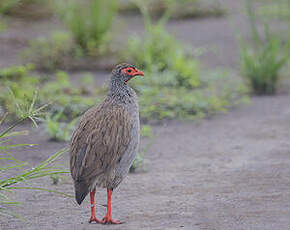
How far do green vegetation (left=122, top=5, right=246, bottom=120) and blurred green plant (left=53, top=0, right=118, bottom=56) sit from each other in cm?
59

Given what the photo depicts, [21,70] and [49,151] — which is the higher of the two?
[21,70]

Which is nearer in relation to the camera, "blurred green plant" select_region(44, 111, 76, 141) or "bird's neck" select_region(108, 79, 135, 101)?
"bird's neck" select_region(108, 79, 135, 101)

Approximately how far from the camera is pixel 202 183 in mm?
5492

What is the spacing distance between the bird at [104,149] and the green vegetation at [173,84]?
3.19m

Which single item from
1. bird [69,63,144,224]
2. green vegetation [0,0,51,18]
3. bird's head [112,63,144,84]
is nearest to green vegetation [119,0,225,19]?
green vegetation [0,0,51,18]

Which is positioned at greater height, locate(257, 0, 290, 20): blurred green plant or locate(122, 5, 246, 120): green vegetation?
locate(257, 0, 290, 20): blurred green plant

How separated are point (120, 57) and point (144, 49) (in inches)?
27.7

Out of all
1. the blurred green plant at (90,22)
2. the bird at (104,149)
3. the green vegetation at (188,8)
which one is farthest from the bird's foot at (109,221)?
the green vegetation at (188,8)

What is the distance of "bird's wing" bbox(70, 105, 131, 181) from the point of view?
14.3ft

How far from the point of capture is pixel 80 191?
14.2ft

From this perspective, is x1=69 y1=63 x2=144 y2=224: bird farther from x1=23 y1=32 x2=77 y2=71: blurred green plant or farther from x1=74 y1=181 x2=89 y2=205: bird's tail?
x1=23 y1=32 x2=77 y2=71: blurred green plant

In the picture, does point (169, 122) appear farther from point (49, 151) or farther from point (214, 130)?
point (49, 151)

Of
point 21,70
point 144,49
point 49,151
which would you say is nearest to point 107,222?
point 49,151

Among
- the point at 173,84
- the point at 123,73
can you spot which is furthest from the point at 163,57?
the point at 123,73
